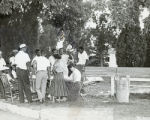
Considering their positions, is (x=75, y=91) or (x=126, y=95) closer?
(x=75, y=91)

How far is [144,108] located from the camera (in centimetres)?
1483

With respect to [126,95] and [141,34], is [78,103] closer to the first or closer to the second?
[126,95]

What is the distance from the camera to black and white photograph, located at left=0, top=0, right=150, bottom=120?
14659 mm

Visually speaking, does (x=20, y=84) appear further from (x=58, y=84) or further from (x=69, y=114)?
(x=69, y=114)

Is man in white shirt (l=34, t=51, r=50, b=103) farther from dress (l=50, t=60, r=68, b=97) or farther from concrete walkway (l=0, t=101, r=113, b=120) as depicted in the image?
concrete walkway (l=0, t=101, r=113, b=120)

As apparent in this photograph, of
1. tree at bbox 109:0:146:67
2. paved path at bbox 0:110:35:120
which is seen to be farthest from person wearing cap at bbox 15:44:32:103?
tree at bbox 109:0:146:67

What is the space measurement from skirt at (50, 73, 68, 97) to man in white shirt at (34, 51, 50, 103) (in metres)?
0.38

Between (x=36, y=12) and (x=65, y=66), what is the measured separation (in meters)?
19.7

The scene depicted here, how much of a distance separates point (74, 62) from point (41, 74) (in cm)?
411

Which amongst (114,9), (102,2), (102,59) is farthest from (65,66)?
(102,59)

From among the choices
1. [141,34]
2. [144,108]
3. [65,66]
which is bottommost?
[144,108]

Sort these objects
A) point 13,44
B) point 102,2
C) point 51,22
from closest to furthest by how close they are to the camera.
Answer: point 102,2
point 13,44
point 51,22

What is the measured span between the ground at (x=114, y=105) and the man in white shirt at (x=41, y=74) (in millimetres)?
382

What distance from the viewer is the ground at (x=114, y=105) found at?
13.0 metres
